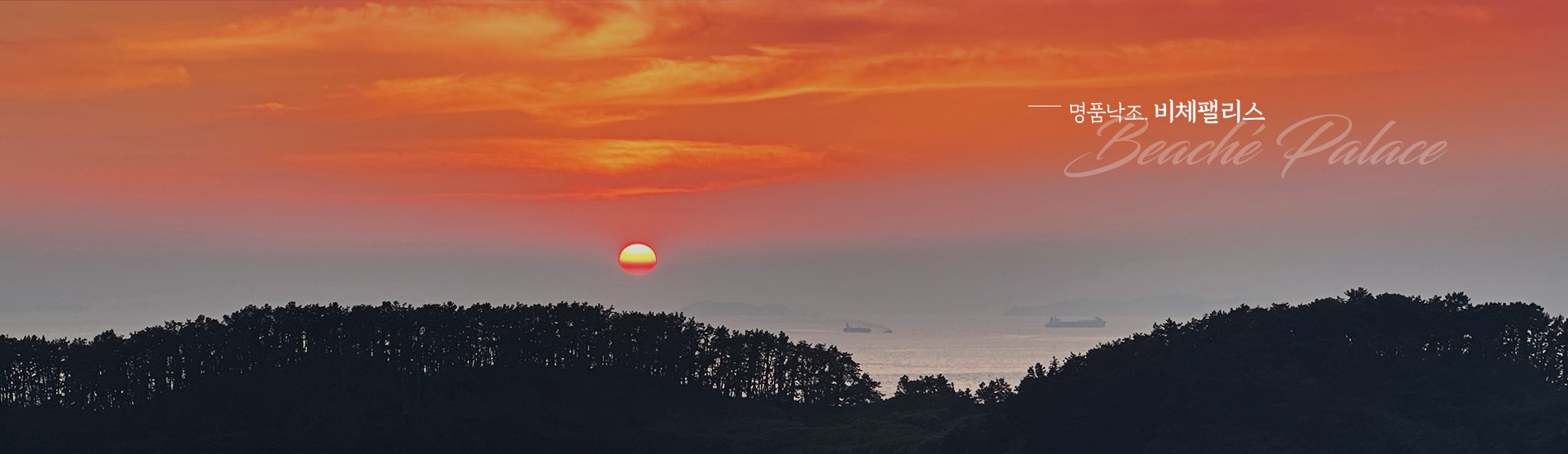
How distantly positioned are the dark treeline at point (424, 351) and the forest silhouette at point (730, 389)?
130mm

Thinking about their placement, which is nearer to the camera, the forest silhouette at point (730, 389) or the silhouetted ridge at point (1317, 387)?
the silhouetted ridge at point (1317, 387)

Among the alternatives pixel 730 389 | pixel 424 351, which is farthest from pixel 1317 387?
pixel 424 351

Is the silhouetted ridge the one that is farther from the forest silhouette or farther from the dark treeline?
the dark treeline

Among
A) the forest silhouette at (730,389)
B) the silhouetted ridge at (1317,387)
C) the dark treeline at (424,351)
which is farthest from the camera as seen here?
the dark treeline at (424,351)

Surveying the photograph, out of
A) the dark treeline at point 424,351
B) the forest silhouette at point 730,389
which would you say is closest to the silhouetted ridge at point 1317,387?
the forest silhouette at point 730,389

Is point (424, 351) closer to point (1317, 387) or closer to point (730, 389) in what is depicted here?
point (730, 389)

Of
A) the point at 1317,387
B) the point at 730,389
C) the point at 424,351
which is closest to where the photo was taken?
the point at 1317,387

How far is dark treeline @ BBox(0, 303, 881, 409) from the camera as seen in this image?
3031 inches

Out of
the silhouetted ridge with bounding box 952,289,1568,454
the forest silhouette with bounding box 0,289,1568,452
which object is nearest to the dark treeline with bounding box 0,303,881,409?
the forest silhouette with bounding box 0,289,1568,452

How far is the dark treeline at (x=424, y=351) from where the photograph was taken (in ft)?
253

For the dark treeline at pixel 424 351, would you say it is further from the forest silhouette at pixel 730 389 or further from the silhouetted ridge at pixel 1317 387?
the silhouetted ridge at pixel 1317 387

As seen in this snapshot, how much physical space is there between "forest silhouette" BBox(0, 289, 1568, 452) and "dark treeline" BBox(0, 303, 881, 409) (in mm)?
130

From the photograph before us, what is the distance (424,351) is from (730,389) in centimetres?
1809

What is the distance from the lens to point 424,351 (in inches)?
3179
